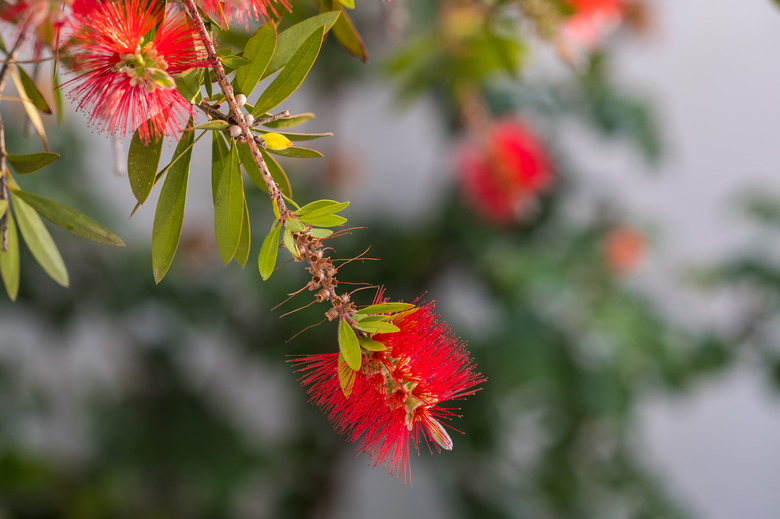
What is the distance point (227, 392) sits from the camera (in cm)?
163

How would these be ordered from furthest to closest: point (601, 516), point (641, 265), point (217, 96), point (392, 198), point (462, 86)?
point (392, 198) < point (601, 516) < point (641, 265) < point (462, 86) < point (217, 96)

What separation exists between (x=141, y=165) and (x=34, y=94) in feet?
0.22

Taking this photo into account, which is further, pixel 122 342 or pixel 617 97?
pixel 122 342

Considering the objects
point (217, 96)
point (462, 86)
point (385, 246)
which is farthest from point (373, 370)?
point (385, 246)

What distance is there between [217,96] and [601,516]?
1.35m

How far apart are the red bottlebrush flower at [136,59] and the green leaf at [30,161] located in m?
0.04

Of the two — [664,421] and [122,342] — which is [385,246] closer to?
[122,342]

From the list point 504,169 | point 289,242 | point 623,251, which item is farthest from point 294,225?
point 623,251

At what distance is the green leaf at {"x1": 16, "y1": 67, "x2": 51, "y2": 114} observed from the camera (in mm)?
255

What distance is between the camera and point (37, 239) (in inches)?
10.6

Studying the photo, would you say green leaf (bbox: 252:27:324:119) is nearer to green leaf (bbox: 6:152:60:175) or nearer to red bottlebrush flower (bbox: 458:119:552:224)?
green leaf (bbox: 6:152:60:175)

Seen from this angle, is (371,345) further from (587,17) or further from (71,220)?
(587,17)

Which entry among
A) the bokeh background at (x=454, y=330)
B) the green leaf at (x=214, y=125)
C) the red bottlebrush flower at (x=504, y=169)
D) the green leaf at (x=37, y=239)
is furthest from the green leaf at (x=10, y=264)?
the bokeh background at (x=454, y=330)

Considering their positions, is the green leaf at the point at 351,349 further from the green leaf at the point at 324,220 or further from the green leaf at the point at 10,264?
the green leaf at the point at 10,264
